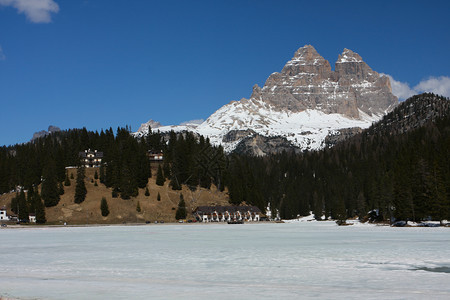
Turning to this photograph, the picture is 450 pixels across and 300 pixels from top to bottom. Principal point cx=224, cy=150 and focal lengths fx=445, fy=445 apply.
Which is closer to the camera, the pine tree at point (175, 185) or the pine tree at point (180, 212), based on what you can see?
the pine tree at point (180, 212)

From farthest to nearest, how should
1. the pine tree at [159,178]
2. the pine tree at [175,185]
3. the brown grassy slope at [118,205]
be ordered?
the pine tree at [159,178] → the pine tree at [175,185] → the brown grassy slope at [118,205]

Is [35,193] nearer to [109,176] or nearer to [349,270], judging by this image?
[109,176]

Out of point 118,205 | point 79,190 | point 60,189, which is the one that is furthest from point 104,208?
point 60,189

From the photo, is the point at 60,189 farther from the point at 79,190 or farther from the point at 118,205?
the point at 118,205

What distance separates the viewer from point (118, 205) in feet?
534

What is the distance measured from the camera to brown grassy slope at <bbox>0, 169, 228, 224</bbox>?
15512 cm

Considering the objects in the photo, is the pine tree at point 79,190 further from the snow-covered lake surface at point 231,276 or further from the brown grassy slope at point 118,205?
the snow-covered lake surface at point 231,276

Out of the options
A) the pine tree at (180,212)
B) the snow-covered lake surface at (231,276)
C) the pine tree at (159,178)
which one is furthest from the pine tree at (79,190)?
the snow-covered lake surface at (231,276)

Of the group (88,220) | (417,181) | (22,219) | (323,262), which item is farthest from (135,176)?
(323,262)

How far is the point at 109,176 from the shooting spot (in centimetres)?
17675

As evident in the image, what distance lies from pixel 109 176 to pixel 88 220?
26961 millimetres

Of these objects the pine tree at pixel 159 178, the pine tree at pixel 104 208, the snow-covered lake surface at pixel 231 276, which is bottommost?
the snow-covered lake surface at pixel 231 276

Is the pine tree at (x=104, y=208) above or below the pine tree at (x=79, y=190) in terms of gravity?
below

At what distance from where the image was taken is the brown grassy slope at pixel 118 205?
155 meters
